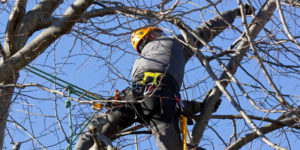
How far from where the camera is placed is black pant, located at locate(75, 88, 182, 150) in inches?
155

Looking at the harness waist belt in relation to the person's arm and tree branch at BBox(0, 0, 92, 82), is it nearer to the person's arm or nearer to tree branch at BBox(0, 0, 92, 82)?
the person's arm

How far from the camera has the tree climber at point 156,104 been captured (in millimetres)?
3943

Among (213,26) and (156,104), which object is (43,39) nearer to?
(156,104)

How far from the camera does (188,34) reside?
393 cm

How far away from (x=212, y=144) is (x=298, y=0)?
4.45 feet

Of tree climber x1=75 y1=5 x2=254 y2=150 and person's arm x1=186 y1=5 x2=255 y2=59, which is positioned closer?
tree climber x1=75 y1=5 x2=254 y2=150

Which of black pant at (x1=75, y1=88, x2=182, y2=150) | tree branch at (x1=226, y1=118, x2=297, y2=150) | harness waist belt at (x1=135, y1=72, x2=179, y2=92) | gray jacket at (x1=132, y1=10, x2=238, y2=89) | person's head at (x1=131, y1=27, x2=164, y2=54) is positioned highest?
person's head at (x1=131, y1=27, x2=164, y2=54)

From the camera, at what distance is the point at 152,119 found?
13.5 ft

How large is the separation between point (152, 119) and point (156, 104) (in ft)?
0.46

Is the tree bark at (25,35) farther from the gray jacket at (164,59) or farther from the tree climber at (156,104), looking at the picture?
the gray jacket at (164,59)

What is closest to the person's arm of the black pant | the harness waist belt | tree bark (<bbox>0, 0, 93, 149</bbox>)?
the harness waist belt

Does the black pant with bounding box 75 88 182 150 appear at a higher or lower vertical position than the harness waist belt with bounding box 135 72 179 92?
lower

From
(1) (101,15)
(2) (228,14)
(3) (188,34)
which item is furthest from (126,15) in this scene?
(2) (228,14)

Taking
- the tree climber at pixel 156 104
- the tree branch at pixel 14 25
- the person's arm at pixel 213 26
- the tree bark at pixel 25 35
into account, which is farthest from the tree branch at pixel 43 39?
the person's arm at pixel 213 26
